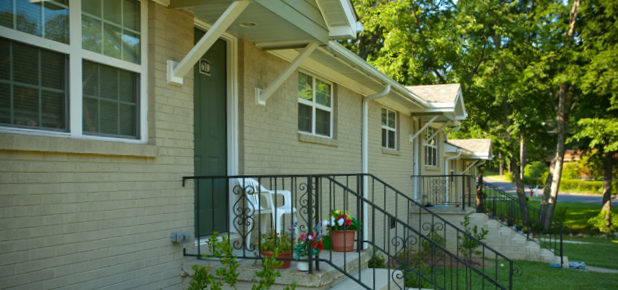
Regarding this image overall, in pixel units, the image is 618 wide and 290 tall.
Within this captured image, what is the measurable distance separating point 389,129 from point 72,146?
943cm

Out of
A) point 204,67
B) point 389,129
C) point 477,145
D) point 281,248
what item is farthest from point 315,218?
point 477,145

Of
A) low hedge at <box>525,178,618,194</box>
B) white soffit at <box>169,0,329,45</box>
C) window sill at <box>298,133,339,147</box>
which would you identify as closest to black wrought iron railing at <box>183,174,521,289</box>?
window sill at <box>298,133,339,147</box>

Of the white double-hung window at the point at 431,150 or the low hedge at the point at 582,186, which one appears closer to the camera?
the white double-hung window at the point at 431,150

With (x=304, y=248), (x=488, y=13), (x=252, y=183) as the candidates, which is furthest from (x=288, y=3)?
(x=488, y=13)

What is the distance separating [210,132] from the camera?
563cm

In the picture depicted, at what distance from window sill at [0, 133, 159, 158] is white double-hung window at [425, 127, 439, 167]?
12558mm

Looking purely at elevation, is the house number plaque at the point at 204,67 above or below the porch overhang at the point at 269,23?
below

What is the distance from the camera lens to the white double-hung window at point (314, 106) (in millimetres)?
7812

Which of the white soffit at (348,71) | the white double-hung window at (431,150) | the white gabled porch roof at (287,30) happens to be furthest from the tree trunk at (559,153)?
the white gabled porch roof at (287,30)

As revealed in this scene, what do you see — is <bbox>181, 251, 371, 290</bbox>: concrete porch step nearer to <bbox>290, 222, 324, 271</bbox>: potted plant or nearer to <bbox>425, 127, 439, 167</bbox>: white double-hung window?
<bbox>290, 222, 324, 271</bbox>: potted plant

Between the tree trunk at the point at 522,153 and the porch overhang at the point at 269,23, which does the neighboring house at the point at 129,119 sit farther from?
the tree trunk at the point at 522,153

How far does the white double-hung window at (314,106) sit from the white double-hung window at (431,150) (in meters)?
7.74

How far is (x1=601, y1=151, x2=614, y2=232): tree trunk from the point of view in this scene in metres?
20.5

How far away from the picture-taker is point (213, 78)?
572 centimetres
